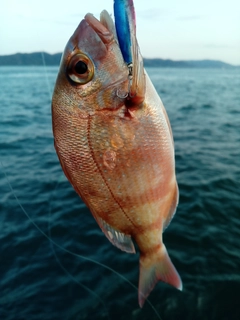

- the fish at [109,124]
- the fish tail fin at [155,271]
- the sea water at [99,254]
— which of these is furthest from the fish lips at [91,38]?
the sea water at [99,254]

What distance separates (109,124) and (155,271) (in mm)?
943

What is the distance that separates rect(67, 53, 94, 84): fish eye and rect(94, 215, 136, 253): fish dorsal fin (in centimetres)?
67

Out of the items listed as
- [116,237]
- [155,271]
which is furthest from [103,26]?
[155,271]

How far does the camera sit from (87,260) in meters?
5.30

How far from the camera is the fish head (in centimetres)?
137

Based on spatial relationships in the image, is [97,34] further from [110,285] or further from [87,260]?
[87,260]

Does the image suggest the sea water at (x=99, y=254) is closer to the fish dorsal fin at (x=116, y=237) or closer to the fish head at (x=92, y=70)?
the fish dorsal fin at (x=116, y=237)

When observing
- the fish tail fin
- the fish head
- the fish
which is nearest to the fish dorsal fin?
the fish

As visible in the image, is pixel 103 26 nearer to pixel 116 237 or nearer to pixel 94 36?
pixel 94 36

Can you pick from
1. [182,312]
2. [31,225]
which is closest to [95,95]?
[182,312]

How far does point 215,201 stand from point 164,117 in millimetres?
5751

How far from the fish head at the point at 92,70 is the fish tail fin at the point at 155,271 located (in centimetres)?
92

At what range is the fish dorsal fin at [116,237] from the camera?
5.16 ft

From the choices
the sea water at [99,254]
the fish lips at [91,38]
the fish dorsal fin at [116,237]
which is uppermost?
the fish lips at [91,38]
